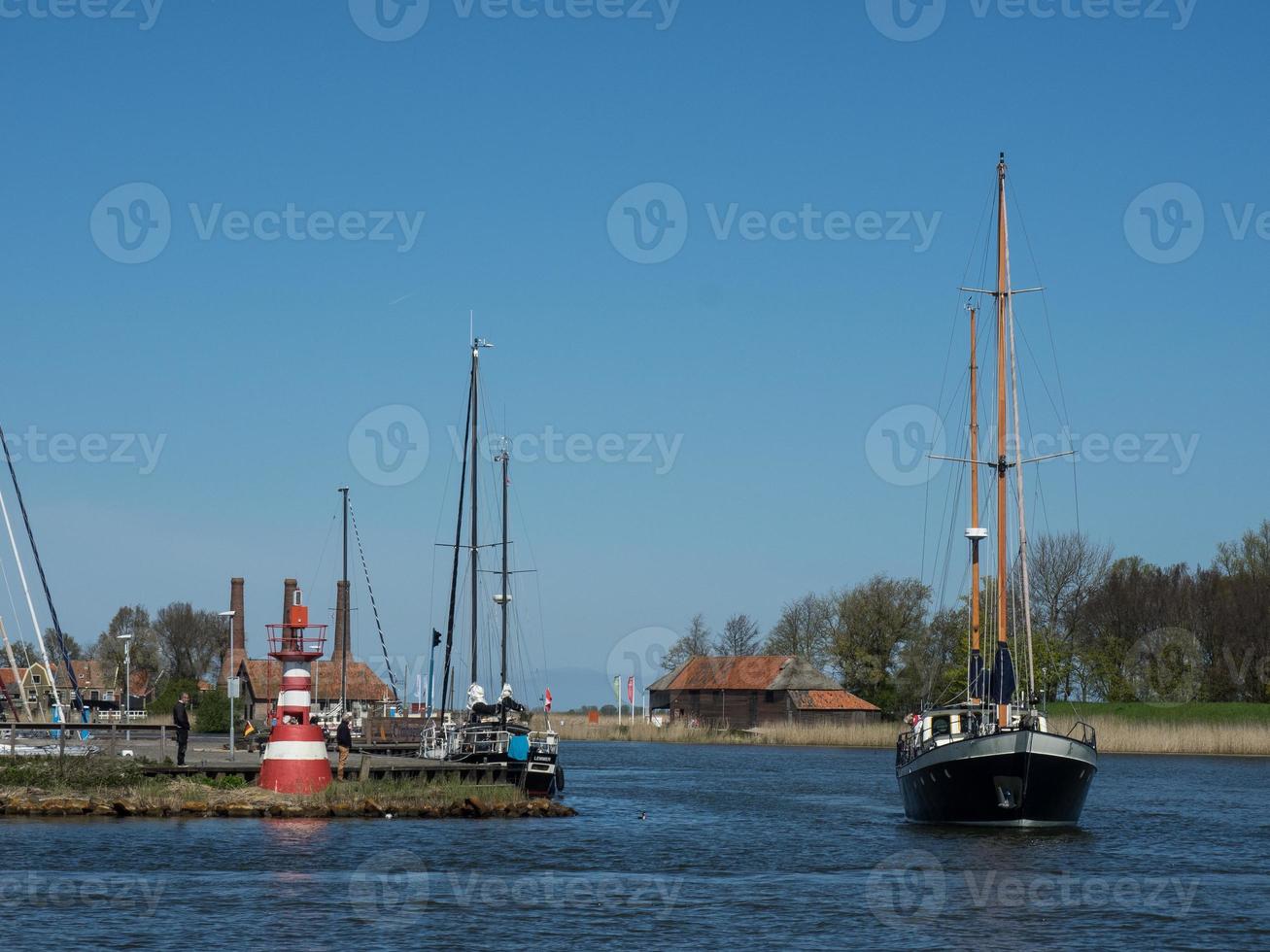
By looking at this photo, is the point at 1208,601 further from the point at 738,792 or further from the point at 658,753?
the point at 738,792

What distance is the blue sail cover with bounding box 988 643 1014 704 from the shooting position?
131ft

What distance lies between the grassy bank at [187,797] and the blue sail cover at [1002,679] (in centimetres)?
1275

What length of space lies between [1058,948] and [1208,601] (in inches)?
3357

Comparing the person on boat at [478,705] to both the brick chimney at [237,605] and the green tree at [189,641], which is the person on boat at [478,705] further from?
the green tree at [189,641]

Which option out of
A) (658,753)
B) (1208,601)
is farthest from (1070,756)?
(1208,601)

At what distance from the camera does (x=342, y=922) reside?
25.9 meters

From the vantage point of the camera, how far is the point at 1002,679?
4006 centimetres

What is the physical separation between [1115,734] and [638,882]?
55335 mm

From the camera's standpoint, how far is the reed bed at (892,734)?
78.0m

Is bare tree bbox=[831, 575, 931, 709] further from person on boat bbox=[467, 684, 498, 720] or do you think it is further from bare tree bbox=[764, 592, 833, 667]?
person on boat bbox=[467, 684, 498, 720]

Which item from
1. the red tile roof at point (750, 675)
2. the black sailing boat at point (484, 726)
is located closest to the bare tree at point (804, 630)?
the red tile roof at point (750, 675)

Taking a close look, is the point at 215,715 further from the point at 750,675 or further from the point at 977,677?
the point at 977,677

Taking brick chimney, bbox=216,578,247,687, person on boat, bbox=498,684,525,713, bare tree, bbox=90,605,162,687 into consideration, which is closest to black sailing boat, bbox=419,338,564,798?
person on boat, bbox=498,684,525,713

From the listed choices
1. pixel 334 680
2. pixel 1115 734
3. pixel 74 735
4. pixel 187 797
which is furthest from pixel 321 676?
pixel 187 797
